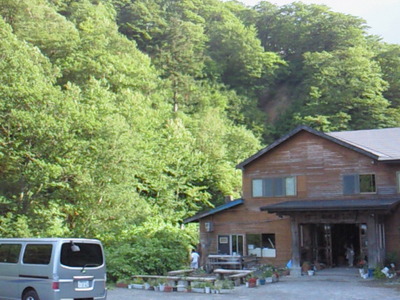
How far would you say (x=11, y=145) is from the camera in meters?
29.7

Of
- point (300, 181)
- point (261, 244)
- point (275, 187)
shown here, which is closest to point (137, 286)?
point (261, 244)

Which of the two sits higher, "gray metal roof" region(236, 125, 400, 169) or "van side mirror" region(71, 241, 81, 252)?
"gray metal roof" region(236, 125, 400, 169)

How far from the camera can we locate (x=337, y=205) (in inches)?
904

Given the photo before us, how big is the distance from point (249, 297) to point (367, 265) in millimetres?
8067

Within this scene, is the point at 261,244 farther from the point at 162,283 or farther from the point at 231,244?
the point at 162,283

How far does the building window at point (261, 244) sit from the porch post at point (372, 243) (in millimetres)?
5218

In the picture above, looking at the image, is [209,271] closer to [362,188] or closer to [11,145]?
[362,188]

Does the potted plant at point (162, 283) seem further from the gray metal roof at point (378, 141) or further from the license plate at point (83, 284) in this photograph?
the gray metal roof at point (378, 141)

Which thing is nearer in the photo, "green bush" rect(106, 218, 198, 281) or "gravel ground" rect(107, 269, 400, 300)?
"gravel ground" rect(107, 269, 400, 300)

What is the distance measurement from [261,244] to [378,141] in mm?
7748

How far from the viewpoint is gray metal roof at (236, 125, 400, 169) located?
24.3 metres

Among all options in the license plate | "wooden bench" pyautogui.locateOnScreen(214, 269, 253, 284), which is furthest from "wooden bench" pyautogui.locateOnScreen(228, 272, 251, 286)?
the license plate

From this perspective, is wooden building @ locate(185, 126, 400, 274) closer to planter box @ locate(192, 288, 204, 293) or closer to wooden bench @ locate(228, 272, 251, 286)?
wooden bench @ locate(228, 272, 251, 286)

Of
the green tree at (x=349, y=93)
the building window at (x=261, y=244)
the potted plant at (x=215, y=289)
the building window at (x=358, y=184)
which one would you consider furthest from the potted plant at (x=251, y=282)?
the green tree at (x=349, y=93)
